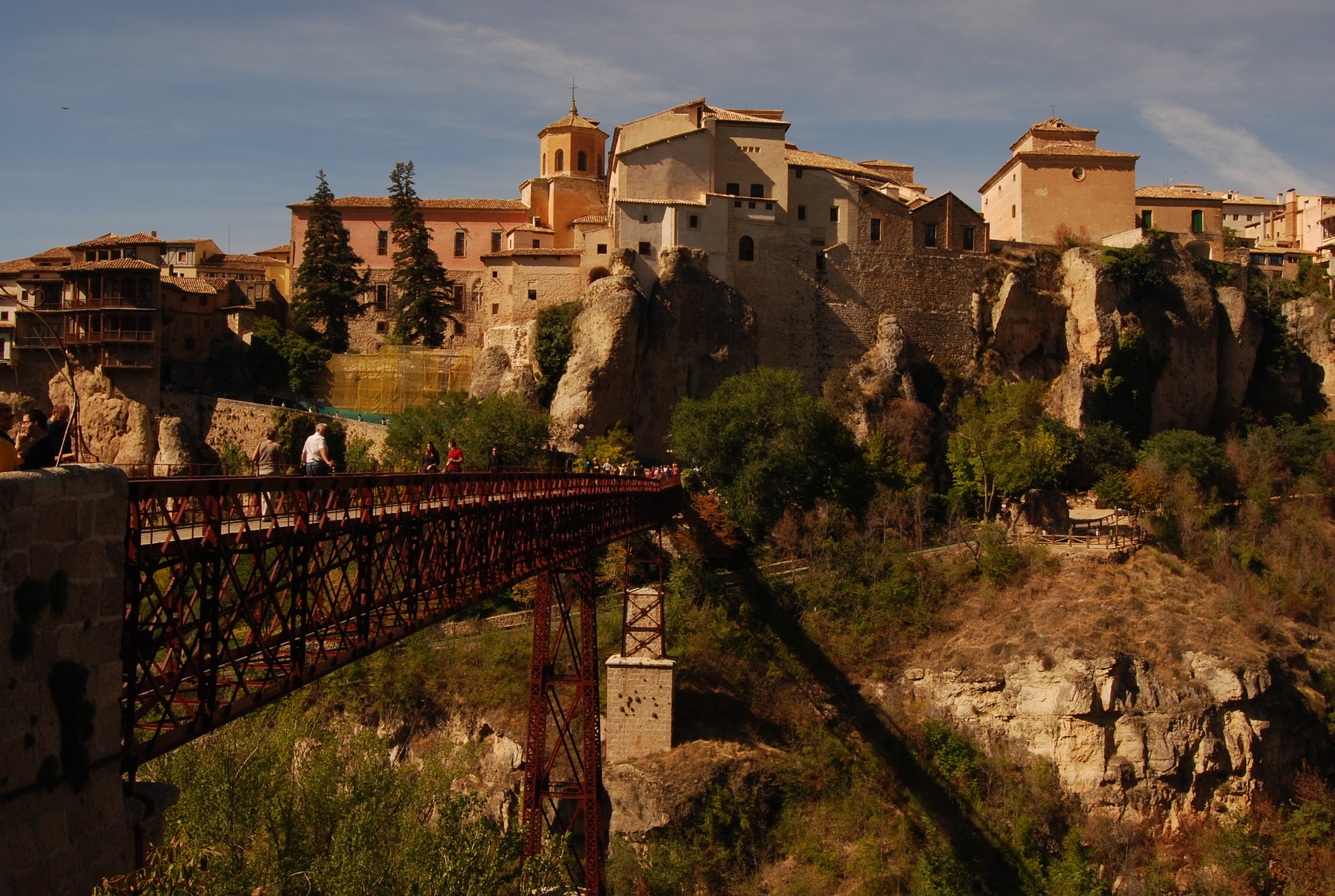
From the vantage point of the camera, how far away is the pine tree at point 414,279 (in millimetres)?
48562

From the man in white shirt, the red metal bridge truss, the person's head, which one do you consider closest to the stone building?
the red metal bridge truss

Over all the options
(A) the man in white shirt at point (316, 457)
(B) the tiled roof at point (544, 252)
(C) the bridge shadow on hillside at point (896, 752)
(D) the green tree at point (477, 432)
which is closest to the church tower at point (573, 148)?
(B) the tiled roof at point (544, 252)

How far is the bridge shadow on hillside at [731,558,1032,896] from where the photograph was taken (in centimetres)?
3003

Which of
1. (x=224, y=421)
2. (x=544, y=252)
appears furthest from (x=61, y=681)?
(x=544, y=252)

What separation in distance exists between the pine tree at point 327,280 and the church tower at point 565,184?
8.28 meters

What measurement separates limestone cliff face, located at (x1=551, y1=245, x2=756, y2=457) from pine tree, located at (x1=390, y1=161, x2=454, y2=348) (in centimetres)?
895

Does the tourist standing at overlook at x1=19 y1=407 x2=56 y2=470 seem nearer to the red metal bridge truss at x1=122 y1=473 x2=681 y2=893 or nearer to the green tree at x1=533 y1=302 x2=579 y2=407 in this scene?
the red metal bridge truss at x1=122 y1=473 x2=681 y2=893

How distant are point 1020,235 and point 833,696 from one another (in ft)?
87.4

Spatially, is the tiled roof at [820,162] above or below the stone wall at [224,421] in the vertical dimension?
above

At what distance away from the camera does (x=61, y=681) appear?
22.4ft

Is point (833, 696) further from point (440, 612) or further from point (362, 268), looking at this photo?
point (362, 268)

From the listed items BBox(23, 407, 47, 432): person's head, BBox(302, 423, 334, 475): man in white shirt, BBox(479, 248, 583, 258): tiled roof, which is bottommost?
BBox(302, 423, 334, 475): man in white shirt

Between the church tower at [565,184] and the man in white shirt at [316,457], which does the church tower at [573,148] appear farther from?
the man in white shirt at [316,457]

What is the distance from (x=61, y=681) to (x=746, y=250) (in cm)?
4107
